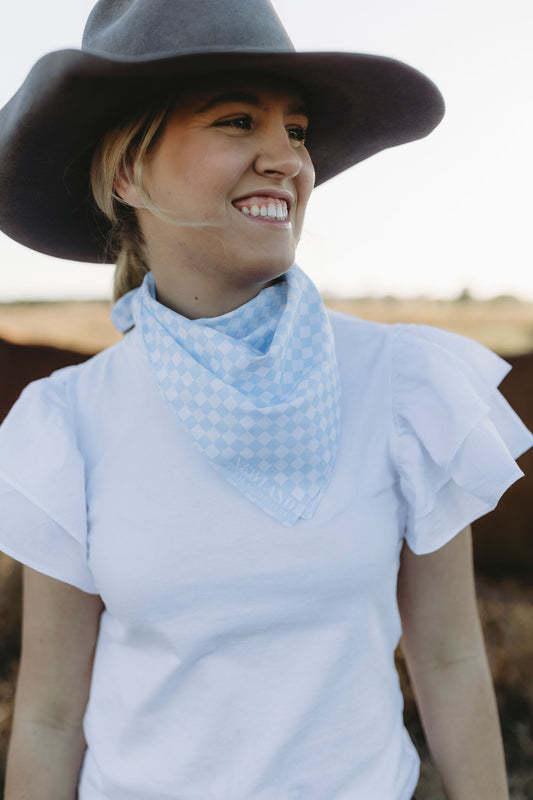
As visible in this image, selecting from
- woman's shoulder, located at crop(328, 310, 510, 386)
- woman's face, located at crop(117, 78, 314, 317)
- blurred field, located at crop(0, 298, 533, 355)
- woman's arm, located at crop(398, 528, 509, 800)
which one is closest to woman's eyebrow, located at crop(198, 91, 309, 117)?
woman's face, located at crop(117, 78, 314, 317)

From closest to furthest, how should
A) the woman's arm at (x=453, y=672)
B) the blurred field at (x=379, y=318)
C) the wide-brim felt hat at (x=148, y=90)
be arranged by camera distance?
the wide-brim felt hat at (x=148, y=90) → the woman's arm at (x=453, y=672) → the blurred field at (x=379, y=318)

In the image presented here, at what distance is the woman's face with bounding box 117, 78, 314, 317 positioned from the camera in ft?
3.41

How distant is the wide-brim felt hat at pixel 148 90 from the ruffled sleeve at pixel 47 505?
46 cm

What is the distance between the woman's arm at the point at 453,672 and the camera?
1.10 metres

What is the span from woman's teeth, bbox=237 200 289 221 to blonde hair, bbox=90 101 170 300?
0.15 meters

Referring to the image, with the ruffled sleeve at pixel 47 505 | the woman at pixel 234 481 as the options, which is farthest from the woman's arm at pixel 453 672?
the ruffled sleeve at pixel 47 505

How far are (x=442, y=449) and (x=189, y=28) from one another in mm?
714

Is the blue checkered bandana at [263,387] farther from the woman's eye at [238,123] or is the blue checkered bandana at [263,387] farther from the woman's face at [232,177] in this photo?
the woman's eye at [238,123]

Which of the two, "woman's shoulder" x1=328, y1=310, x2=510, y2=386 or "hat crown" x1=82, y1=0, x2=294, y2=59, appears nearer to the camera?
"hat crown" x1=82, y1=0, x2=294, y2=59

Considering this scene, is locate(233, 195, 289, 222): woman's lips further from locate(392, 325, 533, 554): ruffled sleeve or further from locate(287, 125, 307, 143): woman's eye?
locate(392, 325, 533, 554): ruffled sleeve

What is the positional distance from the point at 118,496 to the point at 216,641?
254 mm

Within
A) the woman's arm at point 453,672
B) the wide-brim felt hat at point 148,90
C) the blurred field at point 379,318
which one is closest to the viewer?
the wide-brim felt hat at point 148,90

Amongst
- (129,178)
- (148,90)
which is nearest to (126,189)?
(129,178)

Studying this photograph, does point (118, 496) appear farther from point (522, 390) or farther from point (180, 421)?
point (522, 390)
